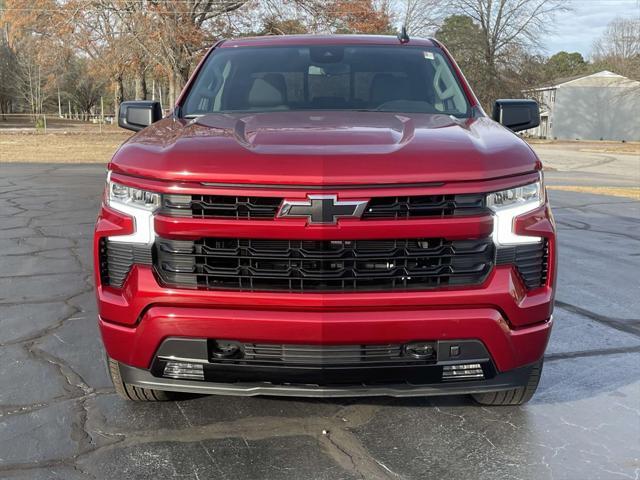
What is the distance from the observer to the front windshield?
3.85 metres

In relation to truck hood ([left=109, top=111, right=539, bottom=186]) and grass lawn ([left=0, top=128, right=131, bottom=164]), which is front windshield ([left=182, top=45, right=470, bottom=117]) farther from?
grass lawn ([left=0, top=128, right=131, bottom=164])

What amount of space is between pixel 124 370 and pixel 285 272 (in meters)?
0.88

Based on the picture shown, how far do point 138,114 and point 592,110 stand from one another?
221 ft

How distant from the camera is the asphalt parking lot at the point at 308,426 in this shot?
8.82 ft

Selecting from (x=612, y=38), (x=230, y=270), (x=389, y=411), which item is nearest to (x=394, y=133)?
(x=230, y=270)

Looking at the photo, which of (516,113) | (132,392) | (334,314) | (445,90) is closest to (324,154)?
(334,314)

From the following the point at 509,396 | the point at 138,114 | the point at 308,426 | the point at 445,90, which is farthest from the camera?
the point at 138,114

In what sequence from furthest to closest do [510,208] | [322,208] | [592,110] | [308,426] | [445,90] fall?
[592,110]
[445,90]
[308,426]
[510,208]
[322,208]

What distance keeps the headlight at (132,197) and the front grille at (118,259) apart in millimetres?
170

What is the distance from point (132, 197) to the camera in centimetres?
269

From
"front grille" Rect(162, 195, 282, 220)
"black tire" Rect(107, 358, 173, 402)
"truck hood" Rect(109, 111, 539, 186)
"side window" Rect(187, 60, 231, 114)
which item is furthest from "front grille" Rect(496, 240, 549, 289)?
"side window" Rect(187, 60, 231, 114)

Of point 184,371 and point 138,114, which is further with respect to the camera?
point 138,114

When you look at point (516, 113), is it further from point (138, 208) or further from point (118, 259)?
point (118, 259)

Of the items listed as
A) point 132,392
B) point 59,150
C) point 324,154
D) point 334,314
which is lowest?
point 59,150
